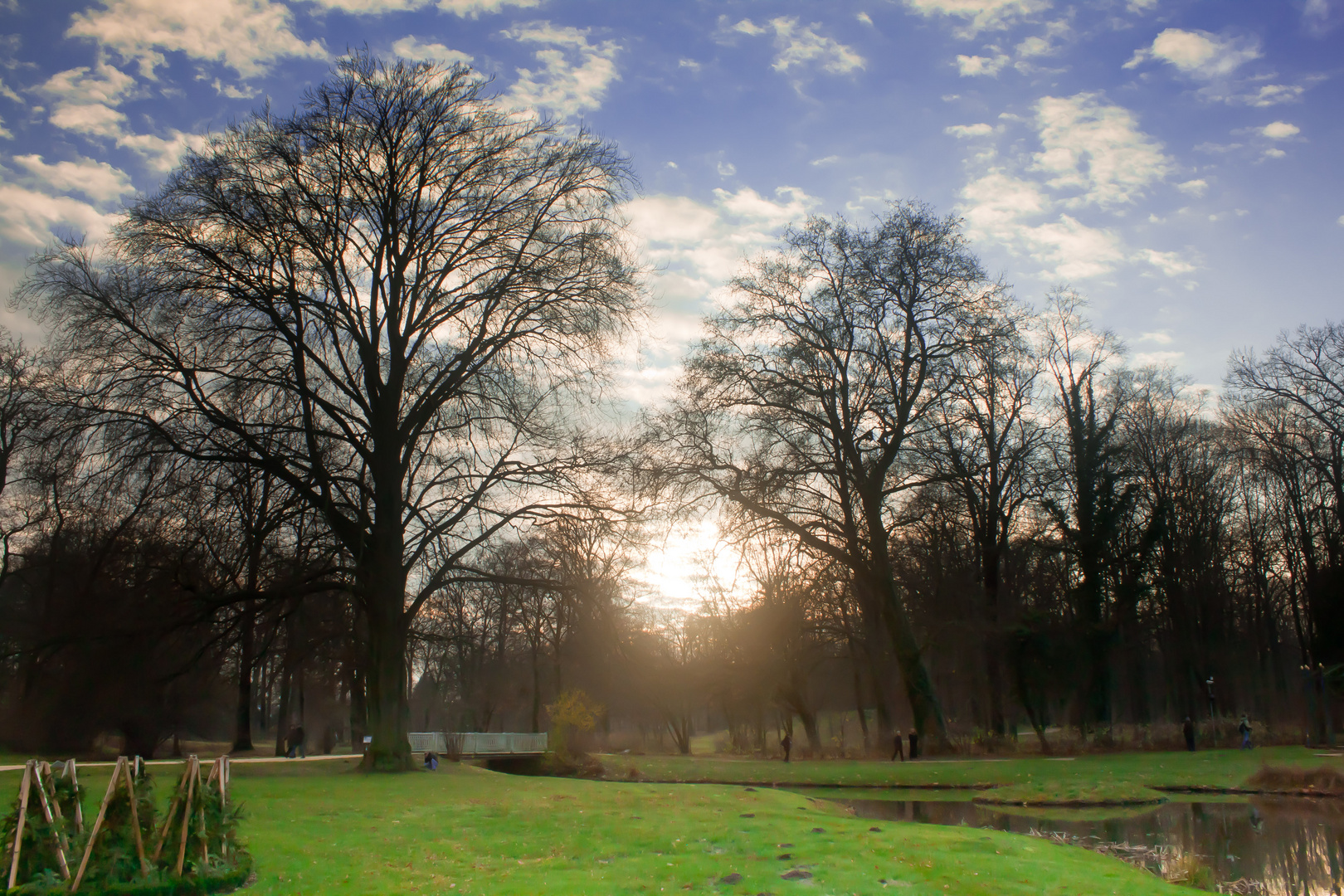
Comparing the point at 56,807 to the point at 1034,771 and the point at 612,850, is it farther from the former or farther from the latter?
the point at 1034,771

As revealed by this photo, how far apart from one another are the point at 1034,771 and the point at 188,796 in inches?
826

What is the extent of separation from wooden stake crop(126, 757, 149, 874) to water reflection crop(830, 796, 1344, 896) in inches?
427

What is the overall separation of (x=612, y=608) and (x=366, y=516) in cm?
640

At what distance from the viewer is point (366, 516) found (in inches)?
824

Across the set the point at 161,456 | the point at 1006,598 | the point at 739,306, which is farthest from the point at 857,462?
the point at 161,456

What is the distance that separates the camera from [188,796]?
797cm

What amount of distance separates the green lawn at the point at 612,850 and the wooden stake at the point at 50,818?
1.57m

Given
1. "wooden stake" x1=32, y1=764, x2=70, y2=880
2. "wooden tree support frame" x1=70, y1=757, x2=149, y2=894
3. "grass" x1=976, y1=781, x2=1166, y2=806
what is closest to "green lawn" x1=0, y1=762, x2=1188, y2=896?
"wooden tree support frame" x1=70, y1=757, x2=149, y2=894

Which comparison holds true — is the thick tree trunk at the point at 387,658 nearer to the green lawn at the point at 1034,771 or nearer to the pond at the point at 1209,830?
the green lawn at the point at 1034,771

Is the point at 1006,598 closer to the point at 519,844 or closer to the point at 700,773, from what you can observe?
the point at 700,773

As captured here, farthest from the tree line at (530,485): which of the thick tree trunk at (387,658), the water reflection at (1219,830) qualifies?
the water reflection at (1219,830)

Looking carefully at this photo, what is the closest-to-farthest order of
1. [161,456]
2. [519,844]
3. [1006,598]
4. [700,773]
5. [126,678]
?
[519,844] < [161,456] < [126,678] < [700,773] < [1006,598]

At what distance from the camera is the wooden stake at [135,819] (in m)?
7.56

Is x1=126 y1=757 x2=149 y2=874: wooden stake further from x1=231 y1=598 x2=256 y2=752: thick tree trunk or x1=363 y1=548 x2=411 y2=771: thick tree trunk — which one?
x1=363 y1=548 x2=411 y2=771: thick tree trunk
